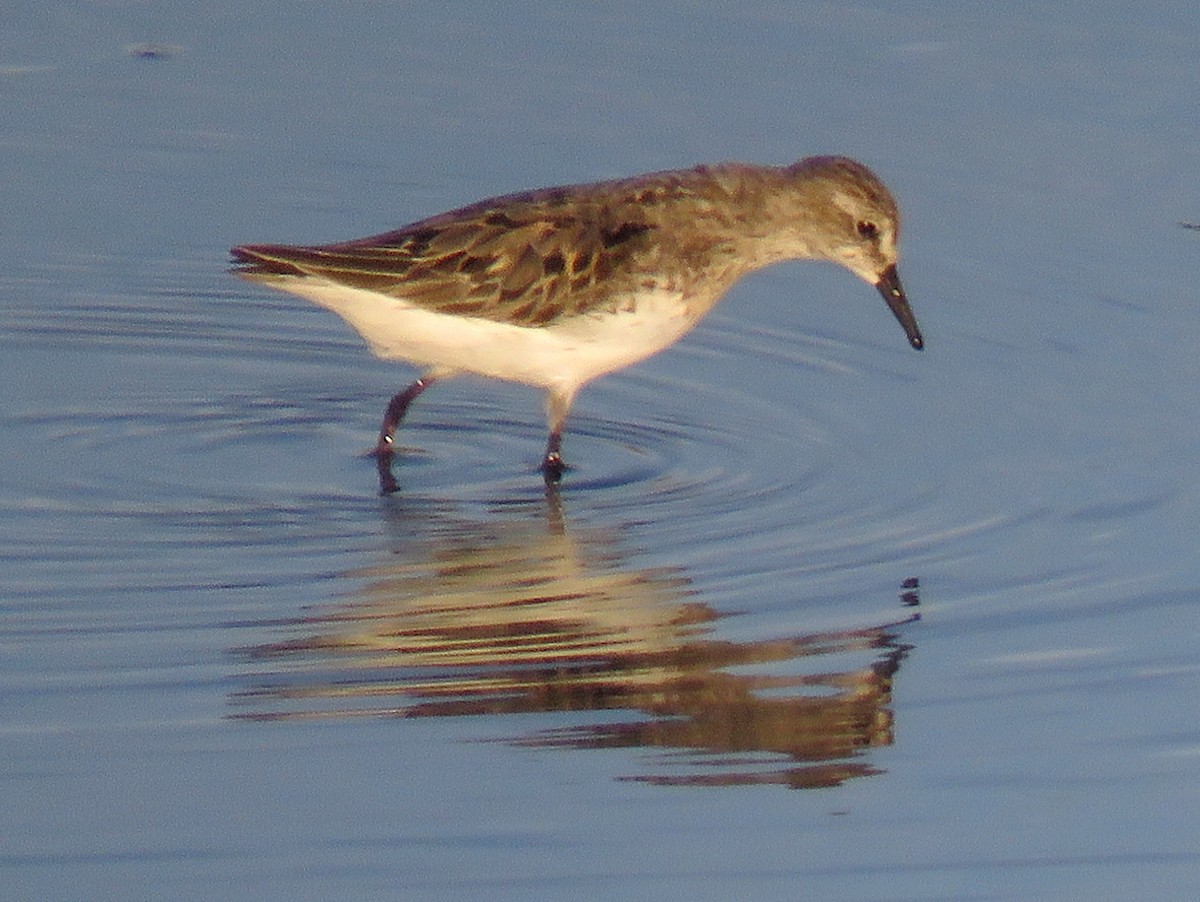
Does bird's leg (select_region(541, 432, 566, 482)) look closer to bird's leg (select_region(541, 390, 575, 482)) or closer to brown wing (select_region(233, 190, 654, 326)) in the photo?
bird's leg (select_region(541, 390, 575, 482))

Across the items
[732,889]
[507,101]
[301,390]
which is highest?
[507,101]

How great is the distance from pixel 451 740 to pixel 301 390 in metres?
3.08

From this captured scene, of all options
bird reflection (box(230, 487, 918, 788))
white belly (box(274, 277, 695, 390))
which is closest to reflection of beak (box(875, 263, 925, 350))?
white belly (box(274, 277, 695, 390))

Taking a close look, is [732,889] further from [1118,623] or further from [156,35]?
[156,35]

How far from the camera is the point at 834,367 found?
28.3 ft

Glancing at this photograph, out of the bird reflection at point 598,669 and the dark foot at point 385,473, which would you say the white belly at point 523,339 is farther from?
the bird reflection at point 598,669

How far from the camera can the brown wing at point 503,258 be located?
26.1 feet

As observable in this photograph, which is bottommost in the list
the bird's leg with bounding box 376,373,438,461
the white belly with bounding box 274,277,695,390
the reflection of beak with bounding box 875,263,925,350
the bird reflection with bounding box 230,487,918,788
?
the bird reflection with bounding box 230,487,918,788

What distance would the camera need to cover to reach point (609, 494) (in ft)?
25.4

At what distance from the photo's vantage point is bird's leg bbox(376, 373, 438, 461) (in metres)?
8.09

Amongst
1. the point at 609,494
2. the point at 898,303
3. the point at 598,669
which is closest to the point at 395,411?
the point at 609,494

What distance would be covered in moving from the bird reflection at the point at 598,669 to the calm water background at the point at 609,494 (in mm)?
16

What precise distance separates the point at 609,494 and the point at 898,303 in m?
1.35

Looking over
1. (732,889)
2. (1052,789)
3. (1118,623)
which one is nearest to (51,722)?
A: (732,889)
